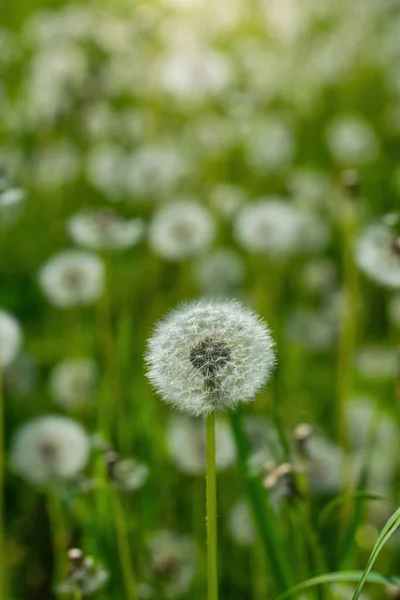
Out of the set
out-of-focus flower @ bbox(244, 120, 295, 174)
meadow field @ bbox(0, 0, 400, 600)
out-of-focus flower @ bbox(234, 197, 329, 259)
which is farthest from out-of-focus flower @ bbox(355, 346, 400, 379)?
out-of-focus flower @ bbox(244, 120, 295, 174)

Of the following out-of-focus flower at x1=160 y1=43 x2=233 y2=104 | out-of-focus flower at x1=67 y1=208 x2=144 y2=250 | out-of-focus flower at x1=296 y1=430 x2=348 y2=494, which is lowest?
out-of-focus flower at x1=296 y1=430 x2=348 y2=494

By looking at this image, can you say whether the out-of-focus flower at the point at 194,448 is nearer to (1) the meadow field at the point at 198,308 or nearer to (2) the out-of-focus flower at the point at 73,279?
(1) the meadow field at the point at 198,308

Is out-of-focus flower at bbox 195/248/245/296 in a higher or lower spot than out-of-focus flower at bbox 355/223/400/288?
higher

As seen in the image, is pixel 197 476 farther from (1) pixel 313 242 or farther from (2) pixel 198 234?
(1) pixel 313 242

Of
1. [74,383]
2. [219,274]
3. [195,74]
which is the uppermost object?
[195,74]

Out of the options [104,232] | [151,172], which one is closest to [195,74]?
[151,172]

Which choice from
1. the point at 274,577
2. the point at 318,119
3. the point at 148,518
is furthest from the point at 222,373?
the point at 318,119

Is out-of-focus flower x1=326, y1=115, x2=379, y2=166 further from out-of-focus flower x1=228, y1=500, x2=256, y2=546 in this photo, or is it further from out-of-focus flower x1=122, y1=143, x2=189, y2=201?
out-of-focus flower x1=228, y1=500, x2=256, y2=546

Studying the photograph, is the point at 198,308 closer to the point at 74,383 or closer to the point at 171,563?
the point at 171,563
